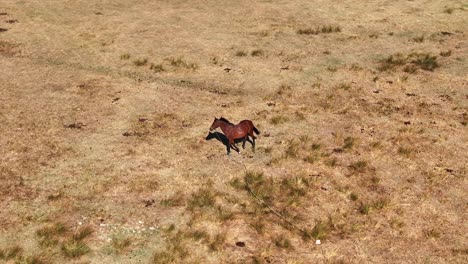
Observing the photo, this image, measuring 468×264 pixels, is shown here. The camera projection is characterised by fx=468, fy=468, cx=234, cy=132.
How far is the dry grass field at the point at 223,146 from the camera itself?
10031 millimetres

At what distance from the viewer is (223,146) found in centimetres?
1350

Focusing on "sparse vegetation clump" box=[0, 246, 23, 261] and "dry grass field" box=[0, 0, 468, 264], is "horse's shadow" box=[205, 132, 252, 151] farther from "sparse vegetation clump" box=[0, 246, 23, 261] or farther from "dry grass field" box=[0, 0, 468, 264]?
"sparse vegetation clump" box=[0, 246, 23, 261]

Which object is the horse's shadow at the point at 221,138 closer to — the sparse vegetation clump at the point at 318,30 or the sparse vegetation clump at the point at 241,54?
the sparse vegetation clump at the point at 241,54

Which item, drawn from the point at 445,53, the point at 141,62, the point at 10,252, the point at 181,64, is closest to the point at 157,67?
the point at 141,62

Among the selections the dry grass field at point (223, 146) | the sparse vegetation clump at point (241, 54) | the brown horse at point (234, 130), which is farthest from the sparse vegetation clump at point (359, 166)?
the sparse vegetation clump at point (241, 54)

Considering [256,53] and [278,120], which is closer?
[278,120]

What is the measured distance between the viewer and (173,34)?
22391 millimetres

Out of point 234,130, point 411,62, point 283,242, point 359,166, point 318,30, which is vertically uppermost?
point 318,30

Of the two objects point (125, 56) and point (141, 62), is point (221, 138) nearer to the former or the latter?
point (141, 62)

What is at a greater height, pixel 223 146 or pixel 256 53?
pixel 256 53

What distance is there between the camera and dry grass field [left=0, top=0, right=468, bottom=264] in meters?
10.0

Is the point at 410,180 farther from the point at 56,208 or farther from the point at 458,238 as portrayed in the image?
the point at 56,208

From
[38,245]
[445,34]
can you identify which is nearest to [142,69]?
[38,245]

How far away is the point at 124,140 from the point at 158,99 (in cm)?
294
